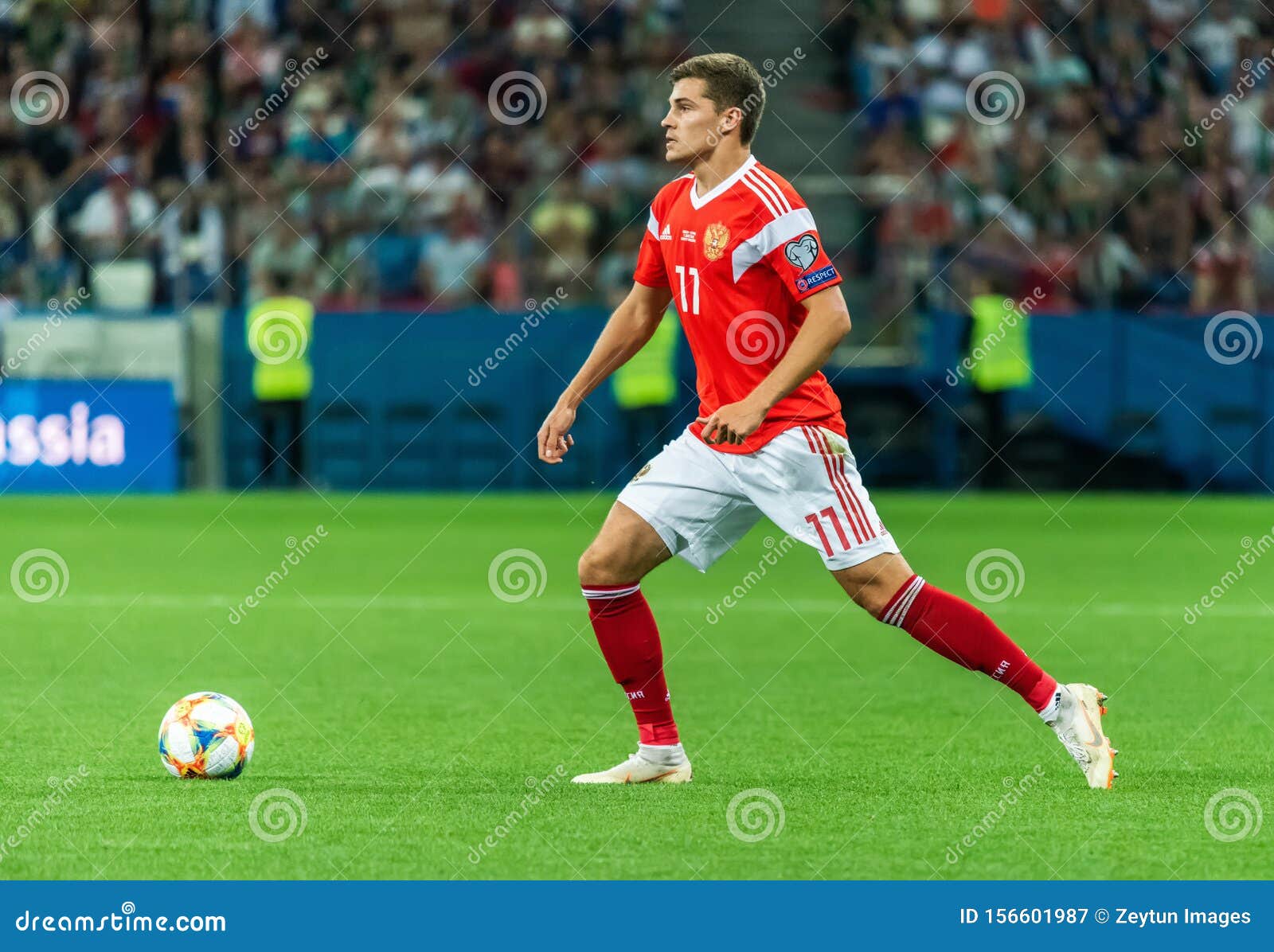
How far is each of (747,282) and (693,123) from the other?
49 cm

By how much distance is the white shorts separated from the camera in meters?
6.11

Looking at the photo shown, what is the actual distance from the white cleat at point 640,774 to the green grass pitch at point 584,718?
0.29ft

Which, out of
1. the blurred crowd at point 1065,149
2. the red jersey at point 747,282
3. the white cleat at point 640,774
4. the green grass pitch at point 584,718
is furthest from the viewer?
the blurred crowd at point 1065,149

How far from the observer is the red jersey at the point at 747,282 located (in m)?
6.07

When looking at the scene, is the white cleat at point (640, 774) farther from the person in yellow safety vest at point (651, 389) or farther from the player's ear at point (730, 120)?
the person in yellow safety vest at point (651, 389)

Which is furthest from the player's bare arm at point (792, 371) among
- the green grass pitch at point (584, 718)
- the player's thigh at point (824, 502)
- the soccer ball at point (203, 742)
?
the soccer ball at point (203, 742)

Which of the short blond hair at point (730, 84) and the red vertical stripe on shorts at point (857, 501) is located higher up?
the short blond hair at point (730, 84)

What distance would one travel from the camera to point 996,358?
1958 centimetres

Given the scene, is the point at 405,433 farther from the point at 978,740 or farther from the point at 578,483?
the point at 978,740

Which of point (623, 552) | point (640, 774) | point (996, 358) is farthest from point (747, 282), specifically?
point (996, 358)

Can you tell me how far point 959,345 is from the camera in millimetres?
19844

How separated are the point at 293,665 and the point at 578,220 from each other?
40.0 ft

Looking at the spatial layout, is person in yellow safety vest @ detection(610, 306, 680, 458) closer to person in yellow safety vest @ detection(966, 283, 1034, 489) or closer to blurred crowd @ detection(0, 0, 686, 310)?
blurred crowd @ detection(0, 0, 686, 310)

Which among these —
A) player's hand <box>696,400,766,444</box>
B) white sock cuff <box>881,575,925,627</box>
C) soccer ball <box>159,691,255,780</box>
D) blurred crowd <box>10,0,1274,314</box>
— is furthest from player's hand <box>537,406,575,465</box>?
blurred crowd <box>10,0,1274,314</box>
